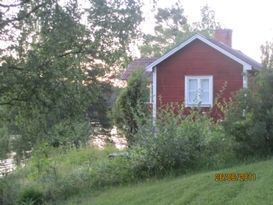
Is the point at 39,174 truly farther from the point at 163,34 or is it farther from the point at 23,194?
the point at 163,34

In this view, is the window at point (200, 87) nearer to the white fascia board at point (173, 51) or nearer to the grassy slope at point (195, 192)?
the white fascia board at point (173, 51)

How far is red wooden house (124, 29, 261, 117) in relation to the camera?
893 inches

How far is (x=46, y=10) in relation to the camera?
6.64m

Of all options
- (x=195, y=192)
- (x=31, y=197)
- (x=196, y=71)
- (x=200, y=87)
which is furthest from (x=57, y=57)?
(x=196, y=71)

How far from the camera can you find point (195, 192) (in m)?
7.46

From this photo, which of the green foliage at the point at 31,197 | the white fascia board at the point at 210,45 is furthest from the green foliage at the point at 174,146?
the white fascia board at the point at 210,45

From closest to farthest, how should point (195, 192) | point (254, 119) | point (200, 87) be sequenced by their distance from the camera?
point (195, 192) < point (254, 119) < point (200, 87)

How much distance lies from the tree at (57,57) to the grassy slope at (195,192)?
1744 mm

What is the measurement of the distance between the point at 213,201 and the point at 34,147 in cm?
317
